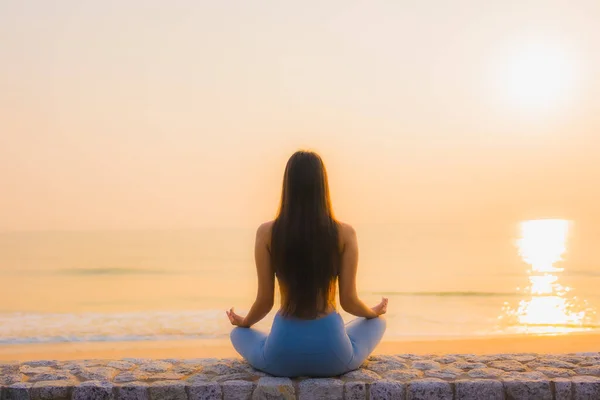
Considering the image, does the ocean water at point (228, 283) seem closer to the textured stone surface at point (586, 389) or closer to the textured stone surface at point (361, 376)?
the textured stone surface at point (361, 376)

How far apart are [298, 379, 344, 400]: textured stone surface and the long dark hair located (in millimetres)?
444

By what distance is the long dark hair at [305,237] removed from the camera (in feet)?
14.8

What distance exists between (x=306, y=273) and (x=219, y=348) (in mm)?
5105

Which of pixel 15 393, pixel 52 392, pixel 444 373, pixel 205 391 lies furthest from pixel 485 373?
pixel 15 393

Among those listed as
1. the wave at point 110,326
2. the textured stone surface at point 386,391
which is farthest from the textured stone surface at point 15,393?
the wave at point 110,326

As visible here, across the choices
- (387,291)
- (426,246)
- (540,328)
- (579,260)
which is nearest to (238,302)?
(387,291)

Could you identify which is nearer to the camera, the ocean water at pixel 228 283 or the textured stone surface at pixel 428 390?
the textured stone surface at pixel 428 390

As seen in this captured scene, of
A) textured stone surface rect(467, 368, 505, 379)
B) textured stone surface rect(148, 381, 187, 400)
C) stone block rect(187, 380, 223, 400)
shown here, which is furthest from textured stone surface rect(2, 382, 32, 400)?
textured stone surface rect(467, 368, 505, 379)

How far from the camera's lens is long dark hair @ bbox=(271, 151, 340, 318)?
4.50 metres

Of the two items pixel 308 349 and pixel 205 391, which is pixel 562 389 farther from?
pixel 205 391

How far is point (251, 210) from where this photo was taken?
5394 centimetres

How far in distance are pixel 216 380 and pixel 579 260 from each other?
29.9 metres

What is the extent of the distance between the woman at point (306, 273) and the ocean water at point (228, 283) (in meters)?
6.14

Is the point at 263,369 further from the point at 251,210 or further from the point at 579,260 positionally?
the point at 251,210
